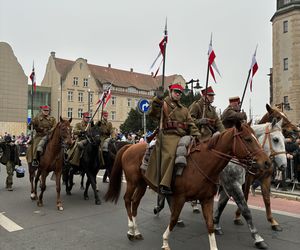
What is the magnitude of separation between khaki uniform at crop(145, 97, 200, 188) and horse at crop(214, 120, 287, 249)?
105 cm

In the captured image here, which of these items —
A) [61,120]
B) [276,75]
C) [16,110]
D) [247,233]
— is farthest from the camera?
[16,110]

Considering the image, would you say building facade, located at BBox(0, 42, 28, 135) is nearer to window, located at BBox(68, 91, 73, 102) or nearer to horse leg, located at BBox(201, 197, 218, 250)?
window, located at BBox(68, 91, 73, 102)

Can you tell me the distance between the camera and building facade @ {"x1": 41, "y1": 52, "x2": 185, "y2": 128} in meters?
53.3

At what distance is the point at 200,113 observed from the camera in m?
6.51

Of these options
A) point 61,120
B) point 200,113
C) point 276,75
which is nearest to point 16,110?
point 276,75

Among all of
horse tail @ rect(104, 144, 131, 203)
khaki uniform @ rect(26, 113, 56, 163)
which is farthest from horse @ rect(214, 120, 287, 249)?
khaki uniform @ rect(26, 113, 56, 163)

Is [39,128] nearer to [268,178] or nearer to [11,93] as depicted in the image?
[268,178]

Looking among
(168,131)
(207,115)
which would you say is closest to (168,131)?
(168,131)

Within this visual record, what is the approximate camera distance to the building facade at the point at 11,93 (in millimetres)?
39531

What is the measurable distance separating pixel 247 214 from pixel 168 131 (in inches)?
74.4

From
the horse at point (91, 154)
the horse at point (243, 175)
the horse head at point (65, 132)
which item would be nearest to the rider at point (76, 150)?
the horse at point (91, 154)

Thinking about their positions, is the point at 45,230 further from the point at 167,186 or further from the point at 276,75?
the point at 276,75

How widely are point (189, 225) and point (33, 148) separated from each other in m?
5.08

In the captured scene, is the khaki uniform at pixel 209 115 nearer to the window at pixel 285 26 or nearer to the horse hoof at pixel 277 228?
the horse hoof at pixel 277 228
